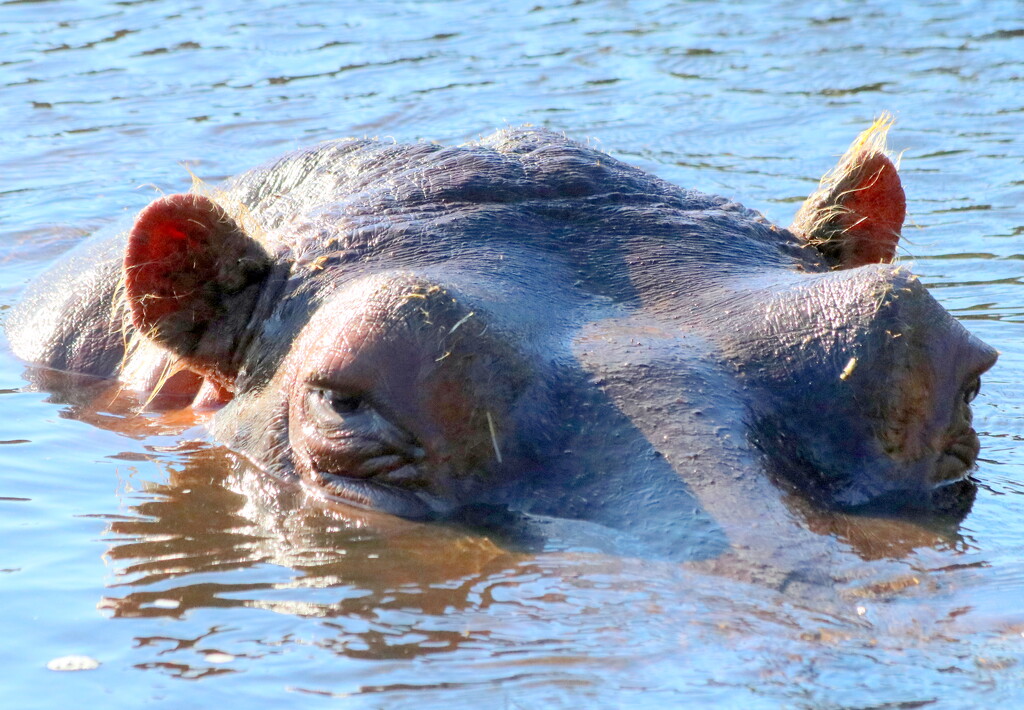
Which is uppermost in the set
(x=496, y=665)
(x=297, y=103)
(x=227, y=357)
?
(x=297, y=103)

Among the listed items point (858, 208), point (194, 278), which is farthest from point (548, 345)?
point (858, 208)

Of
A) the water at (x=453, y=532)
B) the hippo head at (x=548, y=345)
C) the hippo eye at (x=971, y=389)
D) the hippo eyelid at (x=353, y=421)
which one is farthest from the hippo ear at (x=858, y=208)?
the hippo eyelid at (x=353, y=421)

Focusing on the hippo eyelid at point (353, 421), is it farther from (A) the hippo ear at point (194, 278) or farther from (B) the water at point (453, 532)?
(A) the hippo ear at point (194, 278)

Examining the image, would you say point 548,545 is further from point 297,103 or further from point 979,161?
point 297,103

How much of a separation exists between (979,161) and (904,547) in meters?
7.71

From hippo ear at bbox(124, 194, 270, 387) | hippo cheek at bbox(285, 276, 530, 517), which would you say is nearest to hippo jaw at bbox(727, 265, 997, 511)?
hippo cheek at bbox(285, 276, 530, 517)

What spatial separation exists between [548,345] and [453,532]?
0.62 metres

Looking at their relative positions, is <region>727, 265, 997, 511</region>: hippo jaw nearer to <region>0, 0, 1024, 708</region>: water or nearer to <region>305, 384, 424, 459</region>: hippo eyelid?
<region>0, 0, 1024, 708</region>: water

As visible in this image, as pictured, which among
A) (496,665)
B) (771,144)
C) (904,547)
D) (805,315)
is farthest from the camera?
(771,144)

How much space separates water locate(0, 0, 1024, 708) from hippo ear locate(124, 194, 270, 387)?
39cm

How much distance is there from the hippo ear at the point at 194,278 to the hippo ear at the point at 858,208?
6.72ft

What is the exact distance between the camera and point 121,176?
35.9ft

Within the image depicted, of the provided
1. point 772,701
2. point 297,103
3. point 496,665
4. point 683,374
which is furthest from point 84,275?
point 297,103

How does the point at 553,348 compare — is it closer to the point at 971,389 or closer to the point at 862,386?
the point at 862,386
